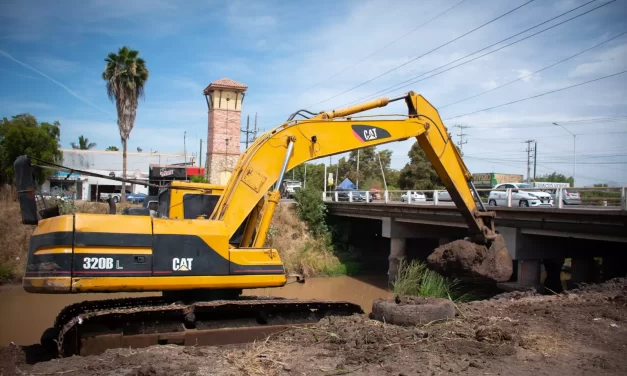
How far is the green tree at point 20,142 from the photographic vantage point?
29.9 metres

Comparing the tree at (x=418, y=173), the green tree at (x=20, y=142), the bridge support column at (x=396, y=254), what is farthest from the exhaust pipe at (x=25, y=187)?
the tree at (x=418, y=173)

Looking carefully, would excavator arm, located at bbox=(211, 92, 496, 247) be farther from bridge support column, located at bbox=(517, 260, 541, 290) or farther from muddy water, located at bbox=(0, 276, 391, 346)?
bridge support column, located at bbox=(517, 260, 541, 290)

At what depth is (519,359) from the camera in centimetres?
575

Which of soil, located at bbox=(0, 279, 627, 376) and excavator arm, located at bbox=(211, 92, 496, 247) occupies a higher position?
excavator arm, located at bbox=(211, 92, 496, 247)

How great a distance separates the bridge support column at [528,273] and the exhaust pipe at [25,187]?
566 inches

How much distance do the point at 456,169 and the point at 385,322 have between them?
422 cm

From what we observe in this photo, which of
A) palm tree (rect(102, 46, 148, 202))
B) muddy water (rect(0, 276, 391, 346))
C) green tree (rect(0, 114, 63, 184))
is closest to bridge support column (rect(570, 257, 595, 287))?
muddy water (rect(0, 276, 391, 346))

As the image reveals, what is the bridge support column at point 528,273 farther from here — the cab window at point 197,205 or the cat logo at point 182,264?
the cat logo at point 182,264

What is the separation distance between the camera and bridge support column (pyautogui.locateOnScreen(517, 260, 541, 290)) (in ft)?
53.4

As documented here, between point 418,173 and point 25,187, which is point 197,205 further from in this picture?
point 418,173

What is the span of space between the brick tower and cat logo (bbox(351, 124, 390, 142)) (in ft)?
91.5

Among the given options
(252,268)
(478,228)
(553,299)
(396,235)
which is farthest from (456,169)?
(396,235)

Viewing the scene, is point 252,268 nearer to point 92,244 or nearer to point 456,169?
point 92,244

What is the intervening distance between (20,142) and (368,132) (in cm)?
2810
